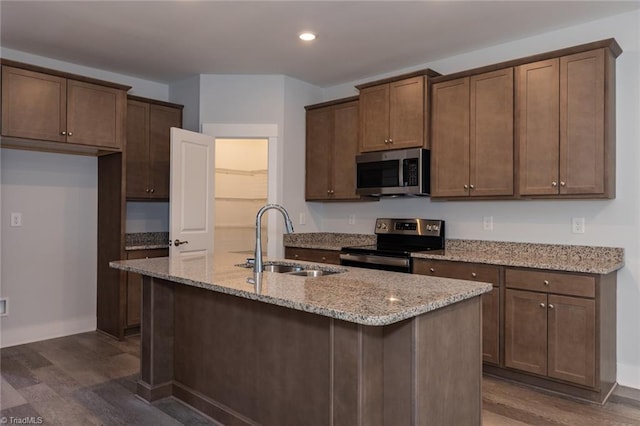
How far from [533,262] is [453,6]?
1803 mm

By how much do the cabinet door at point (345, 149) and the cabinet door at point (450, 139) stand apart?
2.94 feet

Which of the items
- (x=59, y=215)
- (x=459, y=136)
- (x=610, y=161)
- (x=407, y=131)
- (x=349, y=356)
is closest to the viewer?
(x=349, y=356)

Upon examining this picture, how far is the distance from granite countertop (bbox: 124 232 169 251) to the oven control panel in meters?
2.19

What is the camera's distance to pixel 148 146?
4426 mm

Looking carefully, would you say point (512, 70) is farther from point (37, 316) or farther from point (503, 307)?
point (37, 316)

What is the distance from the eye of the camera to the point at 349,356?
5.78 ft

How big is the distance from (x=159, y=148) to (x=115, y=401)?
100 inches

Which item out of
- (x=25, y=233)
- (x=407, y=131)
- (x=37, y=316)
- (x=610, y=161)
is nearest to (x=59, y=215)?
(x=25, y=233)

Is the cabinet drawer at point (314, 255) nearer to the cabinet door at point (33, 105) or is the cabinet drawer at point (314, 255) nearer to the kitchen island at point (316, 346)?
the kitchen island at point (316, 346)

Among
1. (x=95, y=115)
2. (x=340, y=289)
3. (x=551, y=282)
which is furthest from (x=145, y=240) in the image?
(x=551, y=282)

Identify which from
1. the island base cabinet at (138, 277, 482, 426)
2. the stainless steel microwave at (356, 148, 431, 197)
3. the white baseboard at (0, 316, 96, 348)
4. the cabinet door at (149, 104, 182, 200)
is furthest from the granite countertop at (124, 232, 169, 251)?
the stainless steel microwave at (356, 148, 431, 197)

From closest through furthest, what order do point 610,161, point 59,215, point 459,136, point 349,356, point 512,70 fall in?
point 349,356 → point 610,161 → point 512,70 → point 459,136 → point 59,215

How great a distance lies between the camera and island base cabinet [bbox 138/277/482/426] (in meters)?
1.75

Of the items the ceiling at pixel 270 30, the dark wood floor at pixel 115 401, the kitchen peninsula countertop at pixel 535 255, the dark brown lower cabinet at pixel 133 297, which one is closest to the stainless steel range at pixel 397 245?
the kitchen peninsula countertop at pixel 535 255
